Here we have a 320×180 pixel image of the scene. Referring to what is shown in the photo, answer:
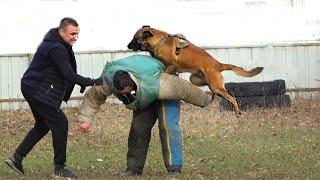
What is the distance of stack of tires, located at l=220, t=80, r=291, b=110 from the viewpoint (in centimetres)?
1406

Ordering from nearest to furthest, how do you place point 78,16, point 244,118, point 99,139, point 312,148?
point 312,148 → point 99,139 → point 244,118 → point 78,16

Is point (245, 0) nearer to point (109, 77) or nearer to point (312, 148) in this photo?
point (312, 148)

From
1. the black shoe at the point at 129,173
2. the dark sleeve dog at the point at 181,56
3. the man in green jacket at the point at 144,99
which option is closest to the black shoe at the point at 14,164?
the man in green jacket at the point at 144,99

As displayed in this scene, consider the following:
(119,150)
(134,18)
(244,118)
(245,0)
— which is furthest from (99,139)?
(245,0)

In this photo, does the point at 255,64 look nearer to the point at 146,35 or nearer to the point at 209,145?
the point at 209,145

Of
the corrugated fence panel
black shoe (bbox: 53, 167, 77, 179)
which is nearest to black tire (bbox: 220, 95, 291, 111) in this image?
the corrugated fence panel

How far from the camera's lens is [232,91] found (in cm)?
1414

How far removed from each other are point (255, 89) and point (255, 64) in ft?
8.23

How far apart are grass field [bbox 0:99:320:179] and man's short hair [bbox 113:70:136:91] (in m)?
→ 1.13

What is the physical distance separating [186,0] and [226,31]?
122 cm

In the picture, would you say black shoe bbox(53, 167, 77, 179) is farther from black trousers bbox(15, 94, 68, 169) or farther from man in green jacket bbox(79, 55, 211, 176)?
man in green jacket bbox(79, 55, 211, 176)

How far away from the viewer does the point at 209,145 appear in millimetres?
10367

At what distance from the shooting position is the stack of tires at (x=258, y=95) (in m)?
14.1

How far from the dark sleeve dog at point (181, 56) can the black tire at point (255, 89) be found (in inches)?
244
